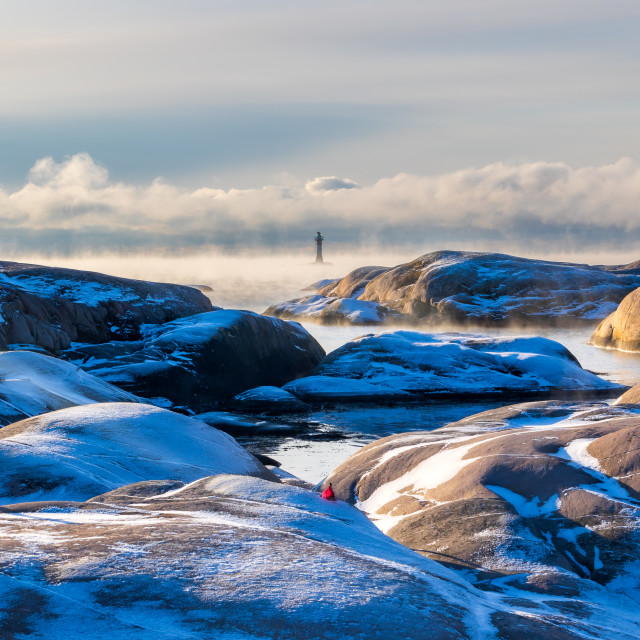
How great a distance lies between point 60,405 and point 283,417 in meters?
12.2

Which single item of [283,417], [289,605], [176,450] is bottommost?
[283,417]

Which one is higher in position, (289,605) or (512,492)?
(289,605)

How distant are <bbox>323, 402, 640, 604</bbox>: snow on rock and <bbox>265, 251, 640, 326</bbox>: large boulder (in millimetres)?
55336

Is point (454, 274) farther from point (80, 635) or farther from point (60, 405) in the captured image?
point (80, 635)

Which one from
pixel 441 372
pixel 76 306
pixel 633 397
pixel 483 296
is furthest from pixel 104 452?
pixel 483 296

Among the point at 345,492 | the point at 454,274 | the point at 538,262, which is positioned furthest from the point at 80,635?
the point at 538,262

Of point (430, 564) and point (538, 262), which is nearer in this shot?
point (430, 564)

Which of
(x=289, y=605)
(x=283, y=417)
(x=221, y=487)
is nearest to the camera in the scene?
(x=289, y=605)

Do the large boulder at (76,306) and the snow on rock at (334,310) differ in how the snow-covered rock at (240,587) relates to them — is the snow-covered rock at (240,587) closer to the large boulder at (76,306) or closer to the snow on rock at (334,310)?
the large boulder at (76,306)

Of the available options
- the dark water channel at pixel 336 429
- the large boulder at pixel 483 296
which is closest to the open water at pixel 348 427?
the dark water channel at pixel 336 429

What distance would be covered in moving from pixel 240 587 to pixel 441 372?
31.1 meters

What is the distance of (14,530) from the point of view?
751 centimetres

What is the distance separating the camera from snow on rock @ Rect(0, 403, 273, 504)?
1252 cm

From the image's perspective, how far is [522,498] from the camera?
11.7m
